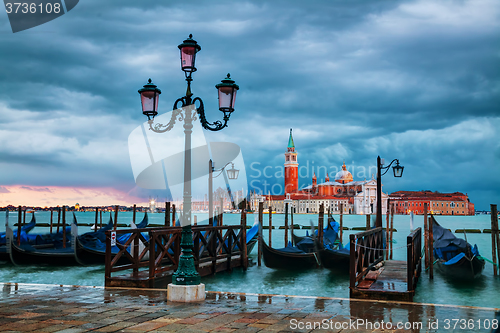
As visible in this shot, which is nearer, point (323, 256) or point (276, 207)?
point (323, 256)

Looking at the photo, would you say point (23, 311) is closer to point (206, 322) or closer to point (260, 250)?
point (206, 322)

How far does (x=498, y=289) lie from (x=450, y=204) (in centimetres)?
9036

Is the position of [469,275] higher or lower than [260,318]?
lower

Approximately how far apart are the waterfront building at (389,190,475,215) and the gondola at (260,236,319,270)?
80846 millimetres

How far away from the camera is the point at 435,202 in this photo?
91.6 meters

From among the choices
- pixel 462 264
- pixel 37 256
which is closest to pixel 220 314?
pixel 462 264

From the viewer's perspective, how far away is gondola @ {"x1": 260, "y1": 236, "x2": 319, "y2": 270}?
1208 cm

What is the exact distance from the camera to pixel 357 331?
13.0ft

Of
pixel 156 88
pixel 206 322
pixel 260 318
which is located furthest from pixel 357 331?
pixel 156 88

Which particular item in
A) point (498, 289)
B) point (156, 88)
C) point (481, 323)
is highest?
point (156, 88)

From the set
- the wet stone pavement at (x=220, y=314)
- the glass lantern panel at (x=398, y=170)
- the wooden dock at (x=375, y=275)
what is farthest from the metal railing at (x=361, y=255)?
the glass lantern panel at (x=398, y=170)

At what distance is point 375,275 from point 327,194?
309 ft

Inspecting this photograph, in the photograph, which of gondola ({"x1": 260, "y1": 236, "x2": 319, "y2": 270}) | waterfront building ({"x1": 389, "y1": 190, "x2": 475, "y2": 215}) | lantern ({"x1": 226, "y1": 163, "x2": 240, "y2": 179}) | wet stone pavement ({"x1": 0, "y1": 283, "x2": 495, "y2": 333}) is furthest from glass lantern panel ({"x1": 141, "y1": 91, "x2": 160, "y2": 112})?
waterfront building ({"x1": 389, "y1": 190, "x2": 475, "y2": 215})

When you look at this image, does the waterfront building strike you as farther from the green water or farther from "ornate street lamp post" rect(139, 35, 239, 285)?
"ornate street lamp post" rect(139, 35, 239, 285)
